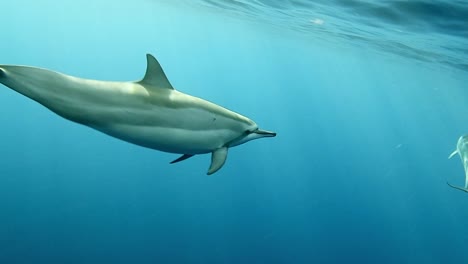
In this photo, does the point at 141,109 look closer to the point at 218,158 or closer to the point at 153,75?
the point at 153,75

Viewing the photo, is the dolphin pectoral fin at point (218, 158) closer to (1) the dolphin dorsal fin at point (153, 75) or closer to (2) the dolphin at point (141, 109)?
(2) the dolphin at point (141, 109)

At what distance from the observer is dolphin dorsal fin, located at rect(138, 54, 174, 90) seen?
4.41 m

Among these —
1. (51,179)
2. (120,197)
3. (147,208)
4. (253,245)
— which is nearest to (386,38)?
(253,245)

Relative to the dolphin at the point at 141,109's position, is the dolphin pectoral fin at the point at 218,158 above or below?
below

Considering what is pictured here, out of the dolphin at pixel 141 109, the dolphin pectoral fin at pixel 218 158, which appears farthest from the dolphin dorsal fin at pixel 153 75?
the dolphin pectoral fin at pixel 218 158

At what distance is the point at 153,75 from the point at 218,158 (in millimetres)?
1328

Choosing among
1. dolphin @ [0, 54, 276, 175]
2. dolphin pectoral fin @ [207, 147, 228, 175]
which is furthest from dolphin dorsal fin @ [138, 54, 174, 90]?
dolphin pectoral fin @ [207, 147, 228, 175]

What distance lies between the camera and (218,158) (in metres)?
5.14

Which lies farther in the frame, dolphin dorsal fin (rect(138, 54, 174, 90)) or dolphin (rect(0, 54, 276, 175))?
dolphin dorsal fin (rect(138, 54, 174, 90))

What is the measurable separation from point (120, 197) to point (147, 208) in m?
3.52

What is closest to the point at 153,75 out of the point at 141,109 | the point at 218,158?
the point at 141,109

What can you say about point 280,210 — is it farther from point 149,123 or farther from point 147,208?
point 149,123

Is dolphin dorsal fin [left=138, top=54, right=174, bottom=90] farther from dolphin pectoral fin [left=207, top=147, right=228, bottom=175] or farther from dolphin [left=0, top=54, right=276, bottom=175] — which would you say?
dolphin pectoral fin [left=207, top=147, right=228, bottom=175]

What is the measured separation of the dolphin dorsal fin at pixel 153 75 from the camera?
4.41 m
